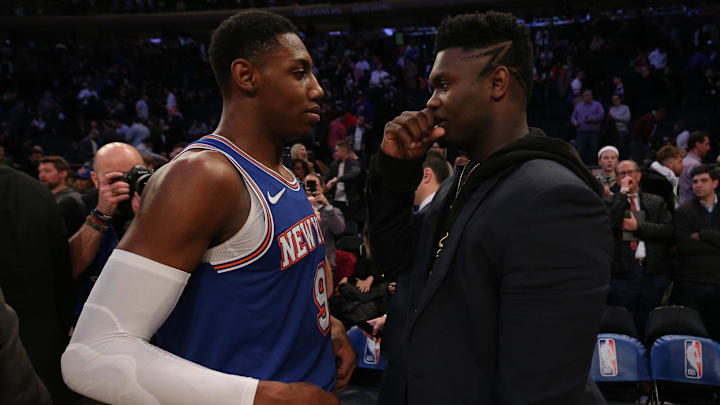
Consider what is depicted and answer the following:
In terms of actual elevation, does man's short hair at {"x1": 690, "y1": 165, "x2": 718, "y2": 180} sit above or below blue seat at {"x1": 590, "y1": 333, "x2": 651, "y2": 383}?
above

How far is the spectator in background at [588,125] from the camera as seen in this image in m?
10.3

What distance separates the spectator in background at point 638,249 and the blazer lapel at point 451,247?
13.2 ft

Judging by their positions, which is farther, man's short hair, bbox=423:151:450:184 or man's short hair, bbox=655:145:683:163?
man's short hair, bbox=655:145:683:163

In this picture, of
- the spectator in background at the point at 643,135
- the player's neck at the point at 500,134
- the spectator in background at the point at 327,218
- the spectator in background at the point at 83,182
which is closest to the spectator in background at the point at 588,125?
the spectator in background at the point at 643,135

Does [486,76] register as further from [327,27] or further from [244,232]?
[327,27]

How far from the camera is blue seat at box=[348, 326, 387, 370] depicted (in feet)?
14.9

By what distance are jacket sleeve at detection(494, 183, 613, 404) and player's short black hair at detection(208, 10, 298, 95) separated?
89cm

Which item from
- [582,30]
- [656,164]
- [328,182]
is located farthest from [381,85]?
[656,164]

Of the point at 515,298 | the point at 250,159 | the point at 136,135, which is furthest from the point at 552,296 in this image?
the point at 136,135

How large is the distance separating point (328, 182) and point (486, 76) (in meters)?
6.83

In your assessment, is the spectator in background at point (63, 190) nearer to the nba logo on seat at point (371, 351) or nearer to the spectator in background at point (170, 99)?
the nba logo on seat at point (371, 351)

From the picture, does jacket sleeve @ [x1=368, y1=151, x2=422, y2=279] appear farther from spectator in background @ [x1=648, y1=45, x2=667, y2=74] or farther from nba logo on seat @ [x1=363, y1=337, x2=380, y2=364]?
spectator in background @ [x1=648, y1=45, x2=667, y2=74]

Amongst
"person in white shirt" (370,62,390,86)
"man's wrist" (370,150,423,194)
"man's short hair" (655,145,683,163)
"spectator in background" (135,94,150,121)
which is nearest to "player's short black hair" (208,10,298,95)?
"man's wrist" (370,150,423,194)

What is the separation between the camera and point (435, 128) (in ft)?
5.22
